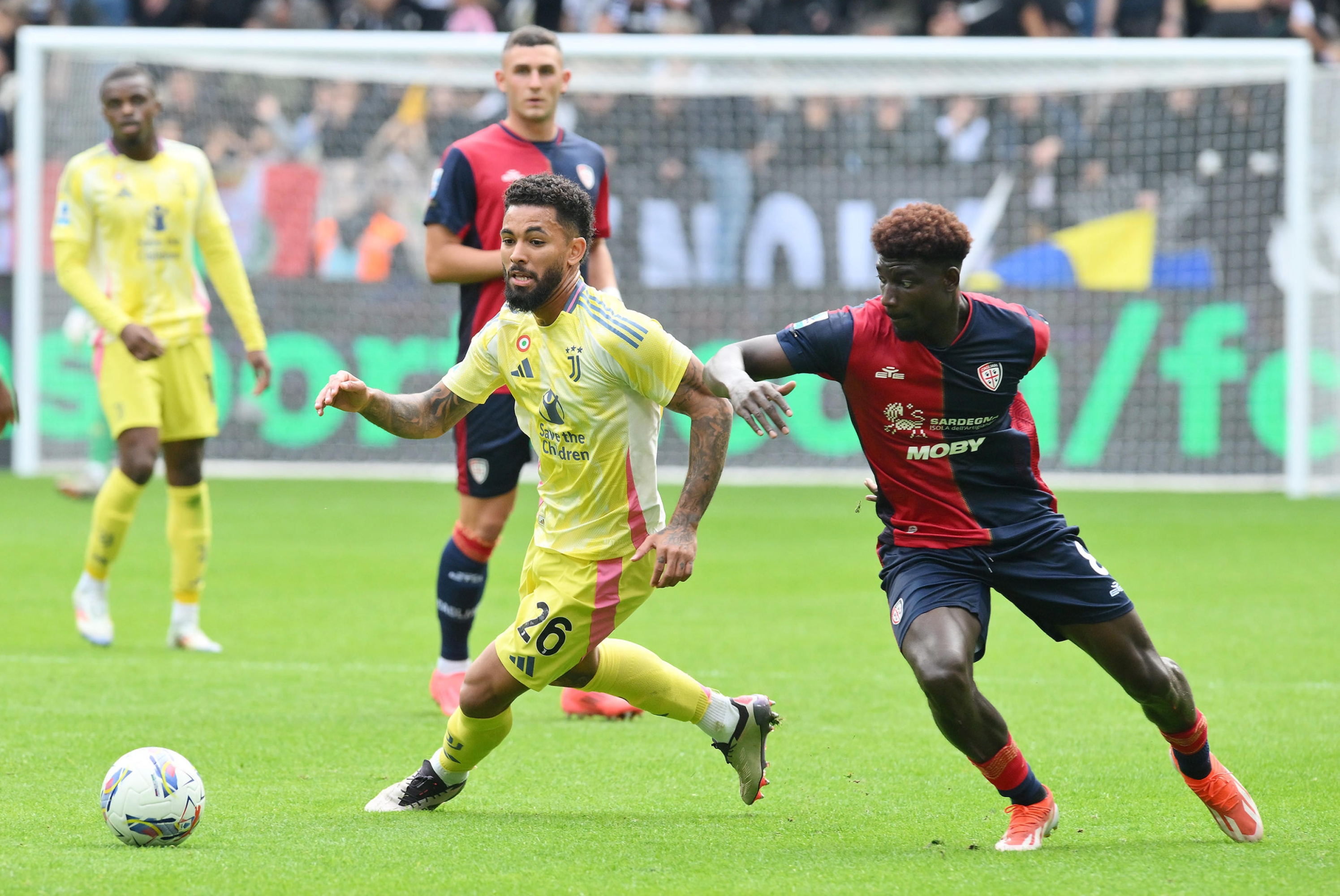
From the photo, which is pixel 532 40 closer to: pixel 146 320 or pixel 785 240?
pixel 146 320

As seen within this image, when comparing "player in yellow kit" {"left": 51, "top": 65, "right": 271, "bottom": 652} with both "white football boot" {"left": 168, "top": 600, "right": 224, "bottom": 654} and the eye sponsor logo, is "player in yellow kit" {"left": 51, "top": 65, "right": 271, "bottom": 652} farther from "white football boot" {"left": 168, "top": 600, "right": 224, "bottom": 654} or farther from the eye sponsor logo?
the eye sponsor logo

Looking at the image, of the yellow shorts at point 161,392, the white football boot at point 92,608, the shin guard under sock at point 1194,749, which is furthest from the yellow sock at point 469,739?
the white football boot at point 92,608

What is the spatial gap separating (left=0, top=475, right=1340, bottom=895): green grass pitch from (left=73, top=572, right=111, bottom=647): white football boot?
0.13 m

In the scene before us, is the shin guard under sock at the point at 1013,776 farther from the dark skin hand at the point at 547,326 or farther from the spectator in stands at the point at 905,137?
the spectator in stands at the point at 905,137

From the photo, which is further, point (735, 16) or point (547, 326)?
point (735, 16)

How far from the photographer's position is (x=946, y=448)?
468cm

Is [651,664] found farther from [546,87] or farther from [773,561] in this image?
[773,561]

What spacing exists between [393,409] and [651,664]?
3.67 ft

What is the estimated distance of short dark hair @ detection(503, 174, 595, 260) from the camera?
4699mm

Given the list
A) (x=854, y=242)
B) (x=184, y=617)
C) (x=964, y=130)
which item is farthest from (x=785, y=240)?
(x=184, y=617)

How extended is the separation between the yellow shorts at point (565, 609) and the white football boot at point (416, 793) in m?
0.42

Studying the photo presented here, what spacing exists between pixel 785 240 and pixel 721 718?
10.7m

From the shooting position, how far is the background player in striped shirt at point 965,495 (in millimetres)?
4461

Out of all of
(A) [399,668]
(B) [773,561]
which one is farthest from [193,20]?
(A) [399,668]
